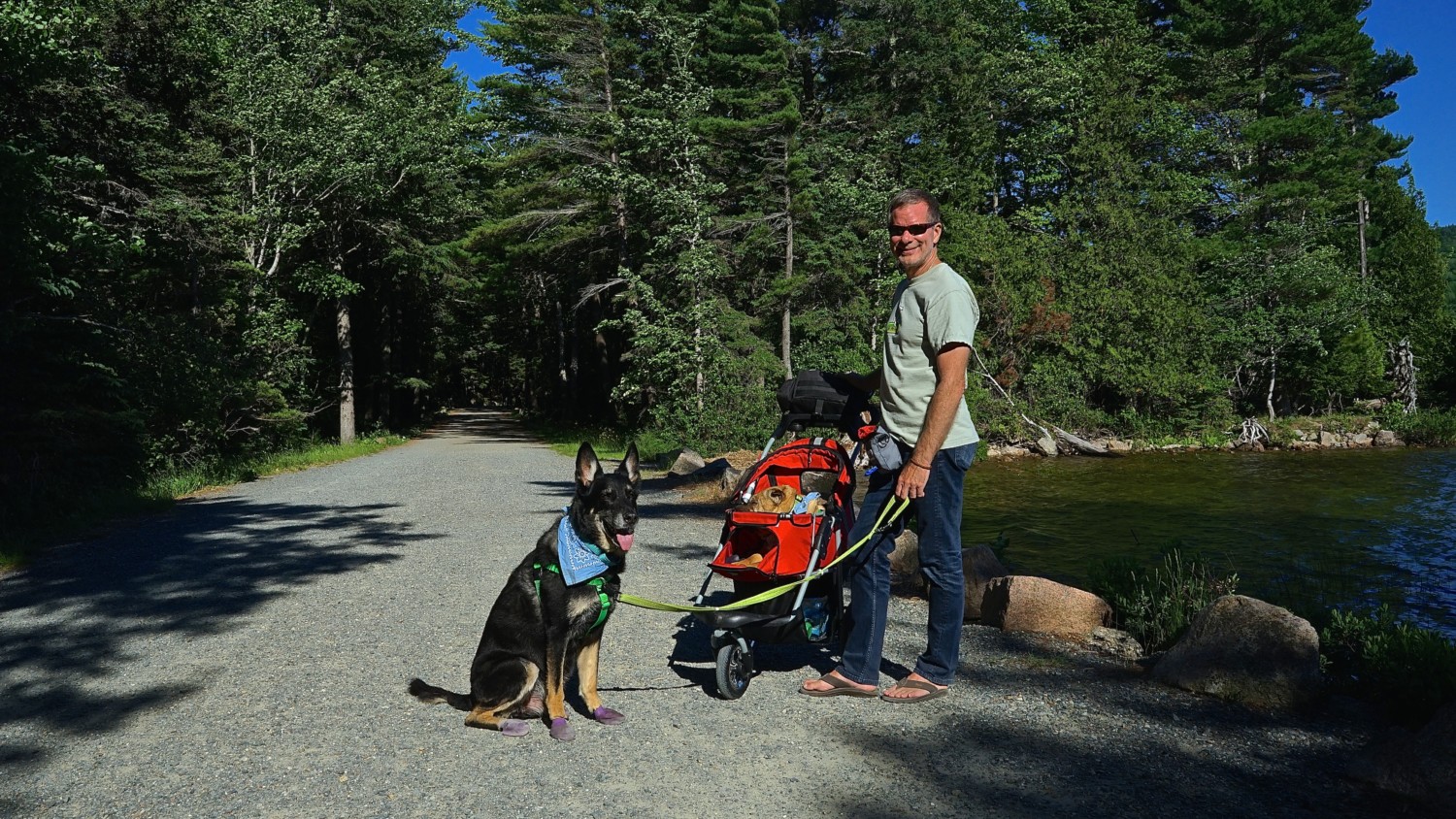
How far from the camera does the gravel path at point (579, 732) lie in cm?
332

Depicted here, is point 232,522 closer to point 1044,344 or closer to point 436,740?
point 436,740

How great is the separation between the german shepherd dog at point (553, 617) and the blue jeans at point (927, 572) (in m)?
1.29

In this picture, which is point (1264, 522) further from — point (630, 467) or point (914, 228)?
point (630, 467)

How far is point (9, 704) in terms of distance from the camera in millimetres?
4520

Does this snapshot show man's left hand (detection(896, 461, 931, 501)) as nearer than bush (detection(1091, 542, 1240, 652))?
Yes

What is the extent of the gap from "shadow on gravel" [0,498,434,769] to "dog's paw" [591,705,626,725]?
250cm

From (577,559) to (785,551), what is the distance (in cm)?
122

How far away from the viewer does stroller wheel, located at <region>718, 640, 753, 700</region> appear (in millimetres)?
4352

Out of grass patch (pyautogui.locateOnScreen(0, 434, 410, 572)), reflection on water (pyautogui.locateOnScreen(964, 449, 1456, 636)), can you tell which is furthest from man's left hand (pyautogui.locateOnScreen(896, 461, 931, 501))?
grass patch (pyautogui.locateOnScreen(0, 434, 410, 572))

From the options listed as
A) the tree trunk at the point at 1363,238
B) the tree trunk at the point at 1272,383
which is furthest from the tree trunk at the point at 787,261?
the tree trunk at the point at 1363,238

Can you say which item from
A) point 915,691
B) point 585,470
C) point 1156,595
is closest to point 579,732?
point 585,470

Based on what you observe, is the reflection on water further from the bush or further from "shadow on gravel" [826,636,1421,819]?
"shadow on gravel" [826,636,1421,819]

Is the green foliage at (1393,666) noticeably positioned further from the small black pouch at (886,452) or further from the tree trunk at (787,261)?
the tree trunk at (787,261)

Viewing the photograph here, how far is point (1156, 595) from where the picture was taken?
583cm
